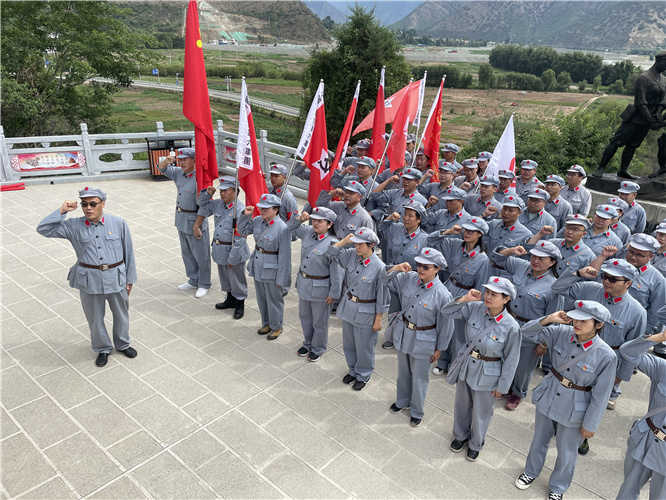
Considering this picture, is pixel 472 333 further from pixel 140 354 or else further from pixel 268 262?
pixel 140 354

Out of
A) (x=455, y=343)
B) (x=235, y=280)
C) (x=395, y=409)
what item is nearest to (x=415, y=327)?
(x=395, y=409)

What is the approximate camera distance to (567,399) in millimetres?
3916

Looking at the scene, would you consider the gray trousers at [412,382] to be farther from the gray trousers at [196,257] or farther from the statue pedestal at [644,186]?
the statue pedestal at [644,186]

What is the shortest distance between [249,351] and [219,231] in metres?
1.77

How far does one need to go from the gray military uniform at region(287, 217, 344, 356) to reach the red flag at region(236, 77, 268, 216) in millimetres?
1116

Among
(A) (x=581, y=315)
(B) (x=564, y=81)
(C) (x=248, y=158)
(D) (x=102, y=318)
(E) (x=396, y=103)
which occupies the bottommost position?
(D) (x=102, y=318)

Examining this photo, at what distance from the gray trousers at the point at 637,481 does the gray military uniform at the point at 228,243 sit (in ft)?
15.9

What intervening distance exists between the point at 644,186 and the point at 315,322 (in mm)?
7993

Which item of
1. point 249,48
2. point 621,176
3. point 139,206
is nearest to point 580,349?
point 621,176

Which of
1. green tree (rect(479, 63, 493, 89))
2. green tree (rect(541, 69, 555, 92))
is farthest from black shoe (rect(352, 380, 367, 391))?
green tree (rect(479, 63, 493, 89))

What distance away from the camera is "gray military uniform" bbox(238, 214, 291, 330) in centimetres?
620

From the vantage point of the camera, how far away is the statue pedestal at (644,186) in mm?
10016

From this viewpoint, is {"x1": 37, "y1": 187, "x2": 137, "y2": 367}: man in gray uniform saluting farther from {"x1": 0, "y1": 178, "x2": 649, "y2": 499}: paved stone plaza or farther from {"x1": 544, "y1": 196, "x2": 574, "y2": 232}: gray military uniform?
{"x1": 544, "y1": 196, "x2": 574, "y2": 232}: gray military uniform

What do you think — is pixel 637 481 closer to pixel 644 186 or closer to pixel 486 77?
pixel 644 186
